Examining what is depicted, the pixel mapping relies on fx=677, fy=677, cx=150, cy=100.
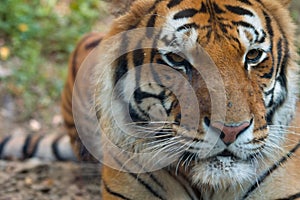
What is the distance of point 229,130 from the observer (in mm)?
2135

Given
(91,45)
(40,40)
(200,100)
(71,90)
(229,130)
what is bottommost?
(229,130)

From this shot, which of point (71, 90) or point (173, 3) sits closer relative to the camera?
point (173, 3)

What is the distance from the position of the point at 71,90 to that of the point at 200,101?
201 cm

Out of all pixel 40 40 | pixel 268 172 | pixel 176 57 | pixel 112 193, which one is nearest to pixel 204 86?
pixel 176 57

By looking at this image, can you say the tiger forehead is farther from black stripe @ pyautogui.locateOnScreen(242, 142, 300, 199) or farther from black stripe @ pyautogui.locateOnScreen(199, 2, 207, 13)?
black stripe @ pyautogui.locateOnScreen(242, 142, 300, 199)

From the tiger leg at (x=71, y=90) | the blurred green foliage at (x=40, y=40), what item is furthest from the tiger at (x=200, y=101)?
the blurred green foliage at (x=40, y=40)

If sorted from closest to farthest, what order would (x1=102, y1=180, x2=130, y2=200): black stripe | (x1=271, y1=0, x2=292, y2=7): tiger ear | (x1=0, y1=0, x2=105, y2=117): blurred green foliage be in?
(x1=271, y1=0, x2=292, y2=7): tiger ear, (x1=102, y1=180, x2=130, y2=200): black stripe, (x1=0, y1=0, x2=105, y2=117): blurred green foliage

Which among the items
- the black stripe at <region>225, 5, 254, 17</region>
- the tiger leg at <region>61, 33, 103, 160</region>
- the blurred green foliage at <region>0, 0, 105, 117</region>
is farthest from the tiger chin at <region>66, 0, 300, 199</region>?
the blurred green foliage at <region>0, 0, 105, 117</region>

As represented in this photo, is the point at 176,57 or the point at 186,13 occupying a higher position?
the point at 186,13

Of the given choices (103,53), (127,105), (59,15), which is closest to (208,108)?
(127,105)

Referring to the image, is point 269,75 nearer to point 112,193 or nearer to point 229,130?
point 229,130

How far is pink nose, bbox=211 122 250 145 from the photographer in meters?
2.13

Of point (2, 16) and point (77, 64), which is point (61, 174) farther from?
point (2, 16)

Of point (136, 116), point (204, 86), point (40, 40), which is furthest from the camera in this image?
point (40, 40)
